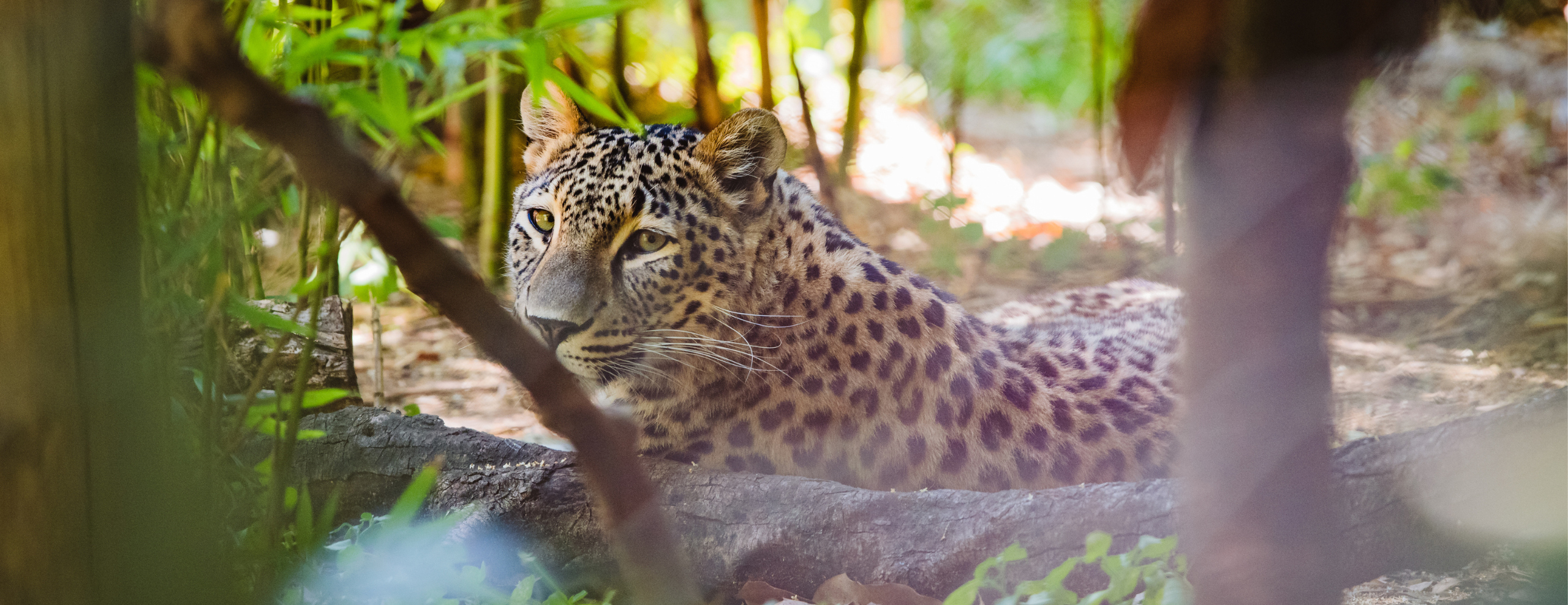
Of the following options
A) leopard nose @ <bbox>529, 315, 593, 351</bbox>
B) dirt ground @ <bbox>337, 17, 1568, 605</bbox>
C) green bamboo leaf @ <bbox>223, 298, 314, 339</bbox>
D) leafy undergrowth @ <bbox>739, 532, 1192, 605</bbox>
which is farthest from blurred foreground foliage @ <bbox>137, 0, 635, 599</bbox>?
dirt ground @ <bbox>337, 17, 1568, 605</bbox>

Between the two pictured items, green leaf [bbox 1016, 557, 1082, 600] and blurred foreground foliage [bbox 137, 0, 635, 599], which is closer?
blurred foreground foliage [bbox 137, 0, 635, 599]

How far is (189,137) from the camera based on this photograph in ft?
6.10

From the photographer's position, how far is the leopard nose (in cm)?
240

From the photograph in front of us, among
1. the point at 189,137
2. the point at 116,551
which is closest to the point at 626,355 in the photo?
the point at 189,137

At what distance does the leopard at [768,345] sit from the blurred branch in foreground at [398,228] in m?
1.28

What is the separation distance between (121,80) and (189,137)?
2.72 feet

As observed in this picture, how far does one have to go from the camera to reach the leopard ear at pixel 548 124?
8.91ft

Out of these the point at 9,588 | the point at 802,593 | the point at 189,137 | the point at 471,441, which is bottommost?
the point at 802,593

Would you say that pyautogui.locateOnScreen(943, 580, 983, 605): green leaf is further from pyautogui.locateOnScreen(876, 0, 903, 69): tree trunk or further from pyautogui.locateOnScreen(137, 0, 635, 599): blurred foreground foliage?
pyautogui.locateOnScreen(876, 0, 903, 69): tree trunk

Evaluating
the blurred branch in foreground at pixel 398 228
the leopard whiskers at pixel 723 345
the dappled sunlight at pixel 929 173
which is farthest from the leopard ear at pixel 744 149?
the dappled sunlight at pixel 929 173

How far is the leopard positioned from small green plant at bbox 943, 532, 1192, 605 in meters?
0.59

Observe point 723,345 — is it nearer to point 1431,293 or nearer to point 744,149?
point 744,149

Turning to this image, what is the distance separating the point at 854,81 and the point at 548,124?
401 cm

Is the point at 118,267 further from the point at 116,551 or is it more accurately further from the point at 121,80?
the point at 116,551
